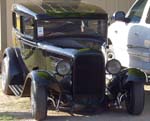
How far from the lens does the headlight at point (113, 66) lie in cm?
857

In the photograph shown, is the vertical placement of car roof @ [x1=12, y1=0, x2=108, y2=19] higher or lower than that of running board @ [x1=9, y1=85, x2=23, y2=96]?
higher

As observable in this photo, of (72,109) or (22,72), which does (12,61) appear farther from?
(72,109)

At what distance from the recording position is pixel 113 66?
8.59 metres

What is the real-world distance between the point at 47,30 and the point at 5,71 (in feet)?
5.20

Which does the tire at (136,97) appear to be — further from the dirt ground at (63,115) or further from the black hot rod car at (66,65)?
the dirt ground at (63,115)

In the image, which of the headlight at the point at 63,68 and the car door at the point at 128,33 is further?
the car door at the point at 128,33

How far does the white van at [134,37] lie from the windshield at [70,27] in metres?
0.70

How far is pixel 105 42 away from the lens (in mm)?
9359

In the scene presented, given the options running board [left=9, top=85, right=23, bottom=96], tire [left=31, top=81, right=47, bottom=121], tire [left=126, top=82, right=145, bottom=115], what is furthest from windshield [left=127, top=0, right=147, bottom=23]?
tire [left=31, top=81, right=47, bottom=121]

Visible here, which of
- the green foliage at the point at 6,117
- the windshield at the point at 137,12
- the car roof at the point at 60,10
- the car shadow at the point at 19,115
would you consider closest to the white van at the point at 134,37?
the windshield at the point at 137,12

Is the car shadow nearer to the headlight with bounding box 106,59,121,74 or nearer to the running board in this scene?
the running board

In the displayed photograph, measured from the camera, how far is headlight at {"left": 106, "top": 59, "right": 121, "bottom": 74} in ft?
28.1

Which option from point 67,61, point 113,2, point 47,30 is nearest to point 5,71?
point 47,30

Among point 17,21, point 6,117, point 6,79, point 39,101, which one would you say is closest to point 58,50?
point 39,101
